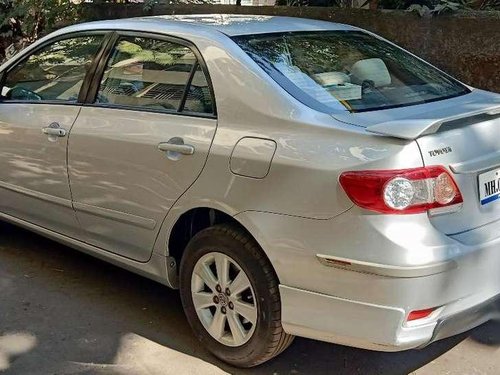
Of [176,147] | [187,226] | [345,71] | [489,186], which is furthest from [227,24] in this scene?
[489,186]

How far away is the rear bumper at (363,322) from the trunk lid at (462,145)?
0.39 m

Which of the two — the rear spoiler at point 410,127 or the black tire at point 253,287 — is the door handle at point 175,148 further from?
the rear spoiler at point 410,127

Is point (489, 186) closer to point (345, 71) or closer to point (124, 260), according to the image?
point (345, 71)

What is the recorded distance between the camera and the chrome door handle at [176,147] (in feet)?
10.3

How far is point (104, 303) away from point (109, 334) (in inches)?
15.5

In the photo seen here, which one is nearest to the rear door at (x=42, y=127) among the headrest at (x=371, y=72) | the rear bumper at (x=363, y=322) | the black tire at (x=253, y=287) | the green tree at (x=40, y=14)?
the black tire at (x=253, y=287)

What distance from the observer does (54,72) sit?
4223 mm

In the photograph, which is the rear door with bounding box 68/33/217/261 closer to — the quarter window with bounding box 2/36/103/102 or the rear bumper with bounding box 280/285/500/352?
the quarter window with bounding box 2/36/103/102

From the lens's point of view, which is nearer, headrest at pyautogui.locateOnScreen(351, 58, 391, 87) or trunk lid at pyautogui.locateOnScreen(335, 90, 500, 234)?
trunk lid at pyautogui.locateOnScreen(335, 90, 500, 234)

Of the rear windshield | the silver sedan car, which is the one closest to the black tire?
the silver sedan car

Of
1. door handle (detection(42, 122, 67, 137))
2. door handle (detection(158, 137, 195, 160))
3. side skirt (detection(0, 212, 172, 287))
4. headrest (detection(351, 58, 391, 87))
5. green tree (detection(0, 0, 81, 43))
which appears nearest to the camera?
door handle (detection(158, 137, 195, 160))

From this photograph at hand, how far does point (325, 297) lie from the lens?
8.82 feet

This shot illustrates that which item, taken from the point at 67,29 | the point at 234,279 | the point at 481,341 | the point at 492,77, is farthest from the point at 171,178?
the point at 492,77

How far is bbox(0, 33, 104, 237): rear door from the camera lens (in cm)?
390
